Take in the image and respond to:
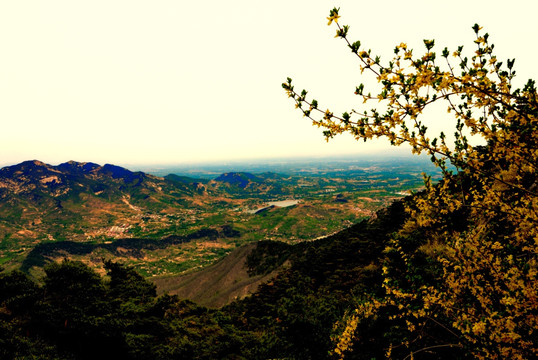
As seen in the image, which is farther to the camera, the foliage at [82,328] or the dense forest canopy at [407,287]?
the foliage at [82,328]

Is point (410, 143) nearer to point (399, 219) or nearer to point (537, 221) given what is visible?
point (537, 221)

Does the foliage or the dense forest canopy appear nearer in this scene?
the dense forest canopy

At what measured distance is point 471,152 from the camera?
5609 mm

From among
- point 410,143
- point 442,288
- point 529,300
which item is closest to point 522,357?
point 529,300

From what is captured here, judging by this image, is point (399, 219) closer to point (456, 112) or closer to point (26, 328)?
point (456, 112)

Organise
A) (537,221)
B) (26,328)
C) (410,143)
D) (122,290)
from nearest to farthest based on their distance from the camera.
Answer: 1. (537,221)
2. (410,143)
3. (26,328)
4. (122,290)

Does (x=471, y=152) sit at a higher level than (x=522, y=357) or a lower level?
higher

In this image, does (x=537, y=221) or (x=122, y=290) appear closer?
(x=537, y=221)

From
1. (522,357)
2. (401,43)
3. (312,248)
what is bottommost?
(312,248)

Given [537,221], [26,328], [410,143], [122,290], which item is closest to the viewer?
[537,221]

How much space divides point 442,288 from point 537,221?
3481mm

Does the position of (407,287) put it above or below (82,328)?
above

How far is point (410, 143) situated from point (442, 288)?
5.09 m

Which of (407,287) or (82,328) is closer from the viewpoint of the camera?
(407,287)
